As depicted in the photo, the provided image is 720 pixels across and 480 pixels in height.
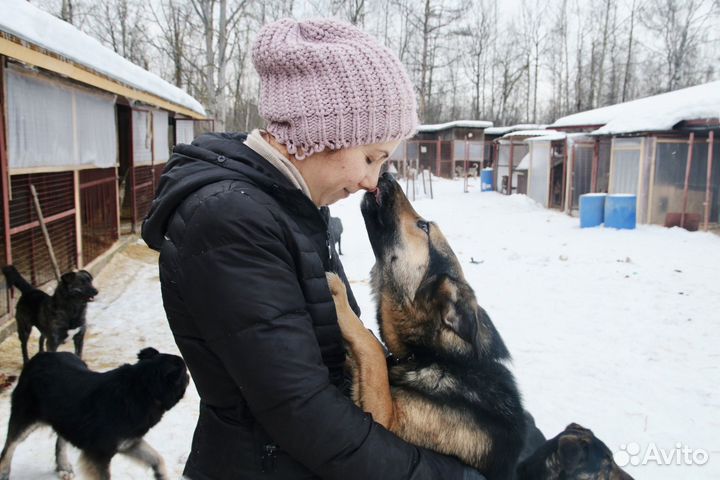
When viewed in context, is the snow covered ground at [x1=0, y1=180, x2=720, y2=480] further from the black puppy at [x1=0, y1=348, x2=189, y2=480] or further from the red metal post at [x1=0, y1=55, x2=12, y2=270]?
the red metal post at [x1=0, y1=55, x2=12, y2=270]

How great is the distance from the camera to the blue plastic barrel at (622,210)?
14328 millimetres

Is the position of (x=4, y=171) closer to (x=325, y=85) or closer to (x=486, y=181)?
(x=325, y=85)

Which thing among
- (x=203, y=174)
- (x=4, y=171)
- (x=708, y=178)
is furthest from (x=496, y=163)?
(x=203, y=174)

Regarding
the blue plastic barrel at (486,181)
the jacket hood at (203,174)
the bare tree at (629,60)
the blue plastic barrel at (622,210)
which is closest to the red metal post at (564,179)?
the blue plastic barrel at (622,210)

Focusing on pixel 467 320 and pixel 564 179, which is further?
pixel 564 179

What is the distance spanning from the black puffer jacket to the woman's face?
0.11 m

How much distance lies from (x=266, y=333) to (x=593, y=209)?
15.5 m

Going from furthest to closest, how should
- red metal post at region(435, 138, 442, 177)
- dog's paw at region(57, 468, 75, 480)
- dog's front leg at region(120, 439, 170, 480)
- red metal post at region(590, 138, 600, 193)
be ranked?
red metal post at region(435, 138, 442, 177) → red metal post at region(590, 138, 600, 193) → dog's paw at region(57, 468, 75, 480) → dog's front leg at region(120, 439, 170, 480)

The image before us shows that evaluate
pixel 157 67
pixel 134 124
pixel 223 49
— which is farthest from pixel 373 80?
pixel 157 67

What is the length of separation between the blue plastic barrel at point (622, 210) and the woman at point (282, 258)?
47.4ft

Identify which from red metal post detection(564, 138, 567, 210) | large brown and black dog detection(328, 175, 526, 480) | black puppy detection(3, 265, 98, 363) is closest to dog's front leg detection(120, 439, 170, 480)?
large brown and black dog detection(328, 175, 526, 480)

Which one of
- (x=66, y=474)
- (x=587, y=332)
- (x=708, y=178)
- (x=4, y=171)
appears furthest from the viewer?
(x=708, y=178)

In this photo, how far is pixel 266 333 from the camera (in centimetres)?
107

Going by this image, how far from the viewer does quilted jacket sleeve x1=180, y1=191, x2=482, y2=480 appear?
3.51ft
